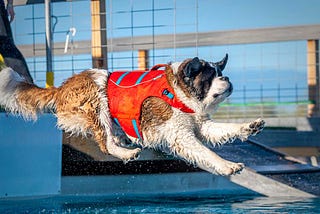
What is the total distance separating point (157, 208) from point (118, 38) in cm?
463

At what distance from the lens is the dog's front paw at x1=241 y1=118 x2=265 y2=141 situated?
15.3ft

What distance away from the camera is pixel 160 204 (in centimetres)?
648

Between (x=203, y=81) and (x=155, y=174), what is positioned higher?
(x=203, y=81)

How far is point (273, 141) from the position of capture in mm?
11039

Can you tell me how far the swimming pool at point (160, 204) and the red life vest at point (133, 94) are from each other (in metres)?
1.18

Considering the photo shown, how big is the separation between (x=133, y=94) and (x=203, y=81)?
582 mm

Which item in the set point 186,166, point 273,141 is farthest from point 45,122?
point 273,141

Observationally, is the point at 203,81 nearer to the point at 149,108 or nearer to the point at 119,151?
the point at 149,108

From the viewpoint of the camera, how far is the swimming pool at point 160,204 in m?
6.09

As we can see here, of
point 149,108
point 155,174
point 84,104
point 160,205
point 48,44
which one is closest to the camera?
point 149,108

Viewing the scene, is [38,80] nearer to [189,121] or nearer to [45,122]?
[45,122]

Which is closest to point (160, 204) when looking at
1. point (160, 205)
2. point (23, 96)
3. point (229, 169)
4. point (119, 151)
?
point (160, 205)

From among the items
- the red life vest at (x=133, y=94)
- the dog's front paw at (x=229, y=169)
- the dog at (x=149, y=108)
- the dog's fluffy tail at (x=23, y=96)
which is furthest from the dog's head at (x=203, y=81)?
the dog's fluffy tail at (x=23, y=96)

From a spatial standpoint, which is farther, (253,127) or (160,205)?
(160,205)
